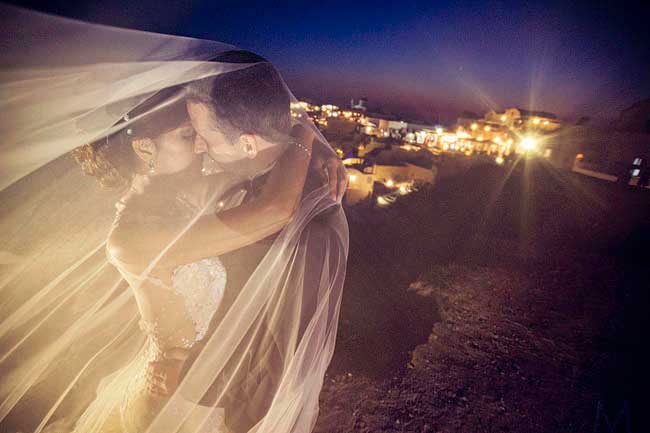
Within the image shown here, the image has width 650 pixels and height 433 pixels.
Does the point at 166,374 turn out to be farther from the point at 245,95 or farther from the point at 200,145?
the point at 245,95

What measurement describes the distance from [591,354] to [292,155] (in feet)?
18.5

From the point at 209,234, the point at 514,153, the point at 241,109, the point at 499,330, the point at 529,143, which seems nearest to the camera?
the point at 209,234

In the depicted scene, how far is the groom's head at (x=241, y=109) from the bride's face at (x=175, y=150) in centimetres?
7

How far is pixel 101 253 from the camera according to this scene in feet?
7.40

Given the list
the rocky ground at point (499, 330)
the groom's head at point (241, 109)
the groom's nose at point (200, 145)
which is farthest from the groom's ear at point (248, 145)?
the rocky ground at point (499, 330)

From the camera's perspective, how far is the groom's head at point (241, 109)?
151cm

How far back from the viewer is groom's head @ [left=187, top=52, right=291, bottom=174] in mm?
1512

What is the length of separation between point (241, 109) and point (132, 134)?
0.63 meters

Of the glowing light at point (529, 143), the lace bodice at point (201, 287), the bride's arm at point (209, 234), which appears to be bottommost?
the lace bodice at point (201, 287)

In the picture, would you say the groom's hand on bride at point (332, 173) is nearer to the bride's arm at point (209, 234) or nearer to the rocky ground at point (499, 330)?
the bride's arm at point (209, 234)

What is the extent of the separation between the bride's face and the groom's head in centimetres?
7

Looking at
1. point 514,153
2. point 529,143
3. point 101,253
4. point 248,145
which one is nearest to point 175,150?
point 248,145

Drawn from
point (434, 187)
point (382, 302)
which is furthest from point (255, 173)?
point (434, 187)

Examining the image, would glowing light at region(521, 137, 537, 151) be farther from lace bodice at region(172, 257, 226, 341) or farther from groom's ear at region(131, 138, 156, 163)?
groom's ear at region(131, 138, 156, 163)
